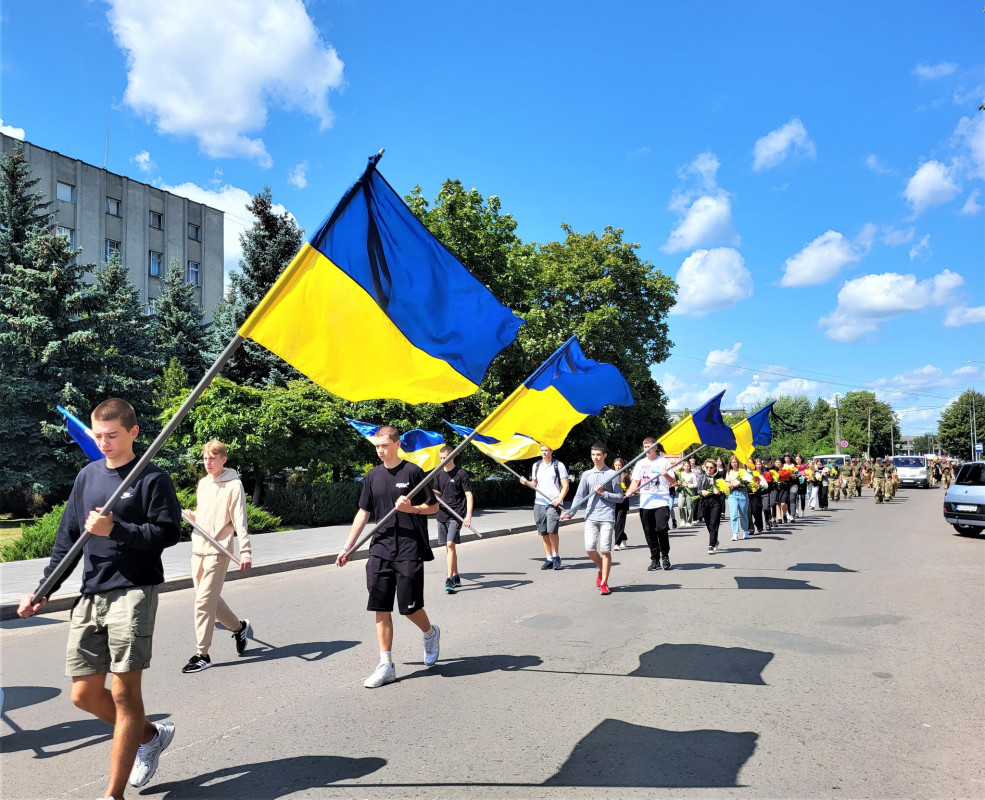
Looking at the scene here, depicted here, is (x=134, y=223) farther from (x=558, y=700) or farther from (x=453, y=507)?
(x=558, y=700)

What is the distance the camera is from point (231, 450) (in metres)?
17.7

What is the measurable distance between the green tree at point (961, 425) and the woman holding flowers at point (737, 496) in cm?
9104

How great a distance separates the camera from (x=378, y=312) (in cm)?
471

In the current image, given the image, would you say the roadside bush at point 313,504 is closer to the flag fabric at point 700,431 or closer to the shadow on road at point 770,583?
the flag fabric at point 700,431

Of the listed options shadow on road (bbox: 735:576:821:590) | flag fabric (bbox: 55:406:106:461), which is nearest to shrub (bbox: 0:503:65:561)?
flag fabric (bbox: 55:406:106:461)

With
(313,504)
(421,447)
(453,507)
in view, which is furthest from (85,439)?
(313,504)

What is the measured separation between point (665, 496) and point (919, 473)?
44.3 meters

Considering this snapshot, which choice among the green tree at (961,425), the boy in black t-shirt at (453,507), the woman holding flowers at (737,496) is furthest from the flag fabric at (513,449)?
the green tree at (961,425)

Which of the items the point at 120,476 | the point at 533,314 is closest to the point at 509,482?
the point at 533,314

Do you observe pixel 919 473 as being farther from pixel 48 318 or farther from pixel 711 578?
pixel 48 318

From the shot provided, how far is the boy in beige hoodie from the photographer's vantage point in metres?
6.10

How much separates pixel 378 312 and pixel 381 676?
2746mm

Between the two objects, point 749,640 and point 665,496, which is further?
point 665,496

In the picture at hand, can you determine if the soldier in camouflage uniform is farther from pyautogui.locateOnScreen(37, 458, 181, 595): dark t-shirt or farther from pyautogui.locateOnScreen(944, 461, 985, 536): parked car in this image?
pyautogui.locateOnScreen(37, 458, 181, 595): dark t-shirt
